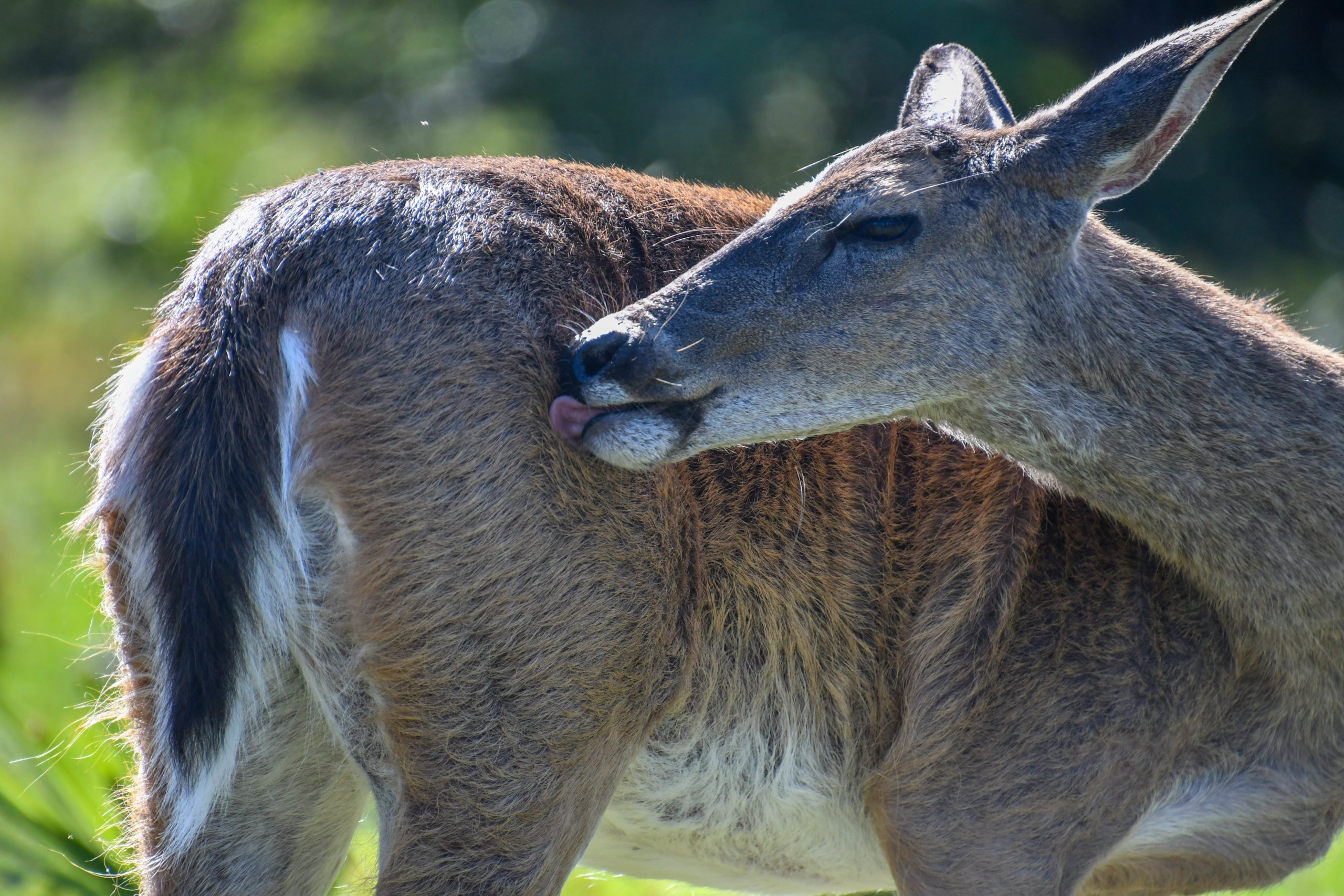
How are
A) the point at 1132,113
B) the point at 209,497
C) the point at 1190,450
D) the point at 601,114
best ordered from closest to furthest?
the point at 209,497
the point at 1132,113
the point at 1190,450
the point at 601,114

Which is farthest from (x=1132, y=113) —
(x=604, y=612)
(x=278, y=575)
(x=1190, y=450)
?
(x=278, y=575)

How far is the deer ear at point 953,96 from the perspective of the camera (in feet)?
10.8

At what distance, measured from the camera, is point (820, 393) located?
113 inches

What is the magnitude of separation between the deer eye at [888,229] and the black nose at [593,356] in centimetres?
63

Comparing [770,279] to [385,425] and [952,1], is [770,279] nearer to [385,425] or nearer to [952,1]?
[385,425]

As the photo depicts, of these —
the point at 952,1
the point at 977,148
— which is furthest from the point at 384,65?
the point at 977,148

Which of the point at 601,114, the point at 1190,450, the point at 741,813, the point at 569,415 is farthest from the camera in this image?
the point at 601,114

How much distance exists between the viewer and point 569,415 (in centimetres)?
268

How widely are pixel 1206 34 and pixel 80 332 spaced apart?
796 centimetres

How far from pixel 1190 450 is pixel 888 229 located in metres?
0.81

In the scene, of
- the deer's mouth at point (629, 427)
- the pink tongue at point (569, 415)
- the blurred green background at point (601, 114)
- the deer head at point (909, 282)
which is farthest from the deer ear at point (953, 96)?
the blurred green background at point (601, 114)

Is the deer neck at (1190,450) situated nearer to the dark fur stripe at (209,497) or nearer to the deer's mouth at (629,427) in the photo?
the deer's mouth at (629,427)

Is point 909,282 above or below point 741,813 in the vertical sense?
above

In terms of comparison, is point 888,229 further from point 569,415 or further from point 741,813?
point 741,813
